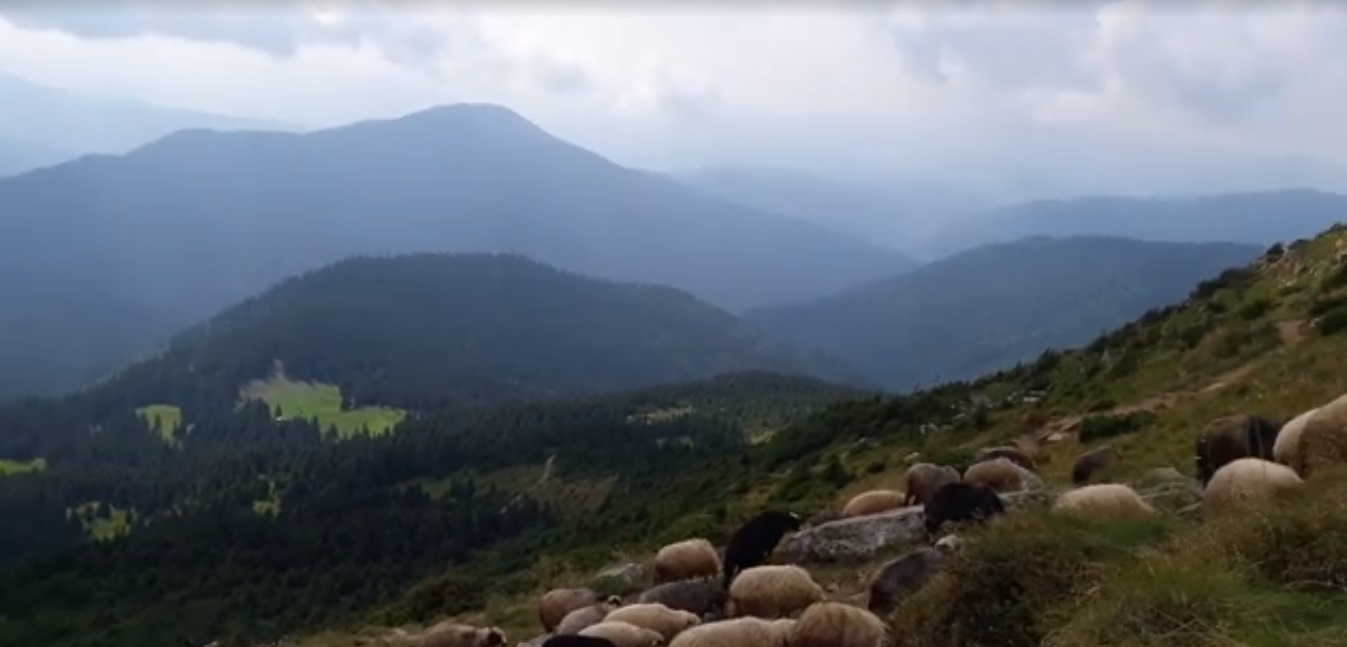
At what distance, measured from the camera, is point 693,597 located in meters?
15.2

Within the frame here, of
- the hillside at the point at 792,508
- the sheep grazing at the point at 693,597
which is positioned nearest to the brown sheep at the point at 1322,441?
the hillside at the point at 792,508

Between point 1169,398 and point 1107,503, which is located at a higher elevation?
point 1107,503

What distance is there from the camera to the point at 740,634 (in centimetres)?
1175

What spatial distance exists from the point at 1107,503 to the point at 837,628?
3.14 metres

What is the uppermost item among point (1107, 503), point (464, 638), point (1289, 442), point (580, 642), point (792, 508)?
point (1289, 442)

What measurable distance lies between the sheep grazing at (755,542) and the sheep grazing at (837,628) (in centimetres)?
530

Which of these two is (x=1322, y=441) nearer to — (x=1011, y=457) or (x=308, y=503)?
(x=1011, y=457)

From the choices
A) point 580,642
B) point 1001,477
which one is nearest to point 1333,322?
point 1001,477

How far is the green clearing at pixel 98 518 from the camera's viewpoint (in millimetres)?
121287

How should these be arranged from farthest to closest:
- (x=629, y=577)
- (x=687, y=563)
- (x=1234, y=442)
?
(x=629, y=577)
(x=687, y=563)
(x=1234, y=442)

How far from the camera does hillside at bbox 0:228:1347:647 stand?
27.3ft

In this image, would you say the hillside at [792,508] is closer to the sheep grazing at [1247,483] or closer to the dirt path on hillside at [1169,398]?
the dirt path on hillside at [1169,398]

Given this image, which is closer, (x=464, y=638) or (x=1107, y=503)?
(x=1107, y=503)

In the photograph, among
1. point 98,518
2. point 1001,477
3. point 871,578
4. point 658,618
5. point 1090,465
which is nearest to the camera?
point 871,578
